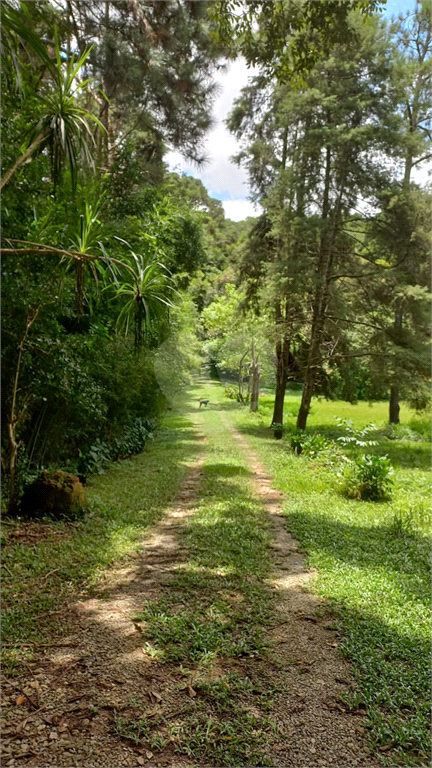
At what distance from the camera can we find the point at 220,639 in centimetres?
219

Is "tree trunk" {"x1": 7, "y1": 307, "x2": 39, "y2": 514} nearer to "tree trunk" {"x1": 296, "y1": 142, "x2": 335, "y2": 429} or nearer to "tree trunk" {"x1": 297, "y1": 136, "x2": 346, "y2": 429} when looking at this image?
"tree trunk" {"x1": 297, "y1": 136, "x2": 346, "y2": 429}

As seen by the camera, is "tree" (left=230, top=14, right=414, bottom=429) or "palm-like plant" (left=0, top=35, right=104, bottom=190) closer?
"palm-like plant" (left=0, top=35, right=104, bottom=190)

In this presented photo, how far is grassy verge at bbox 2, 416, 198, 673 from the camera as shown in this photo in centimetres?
232

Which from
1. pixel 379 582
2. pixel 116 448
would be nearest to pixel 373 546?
pixel 379 582

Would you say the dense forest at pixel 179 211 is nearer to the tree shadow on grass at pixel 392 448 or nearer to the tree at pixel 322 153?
the tree at pixel 322 153

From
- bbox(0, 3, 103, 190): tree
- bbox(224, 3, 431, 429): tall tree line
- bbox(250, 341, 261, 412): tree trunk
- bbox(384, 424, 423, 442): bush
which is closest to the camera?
bbox(0, 3, 103, 190): tree

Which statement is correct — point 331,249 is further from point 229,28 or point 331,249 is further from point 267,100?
point 229,28

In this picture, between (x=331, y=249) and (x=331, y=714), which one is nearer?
(x=331, y=714)

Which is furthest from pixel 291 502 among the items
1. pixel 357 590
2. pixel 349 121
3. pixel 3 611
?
pixel 349 121

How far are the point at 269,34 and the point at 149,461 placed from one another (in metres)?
6.27

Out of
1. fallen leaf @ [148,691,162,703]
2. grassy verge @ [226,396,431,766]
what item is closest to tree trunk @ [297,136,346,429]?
grassy verge @ [226,396,431,766]

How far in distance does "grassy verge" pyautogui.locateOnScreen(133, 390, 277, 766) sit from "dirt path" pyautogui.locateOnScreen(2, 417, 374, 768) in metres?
0.04

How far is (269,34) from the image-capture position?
105 inches

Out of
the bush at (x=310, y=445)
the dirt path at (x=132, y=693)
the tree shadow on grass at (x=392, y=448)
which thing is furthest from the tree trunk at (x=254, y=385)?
the dirt path at (x=132, y=693)
